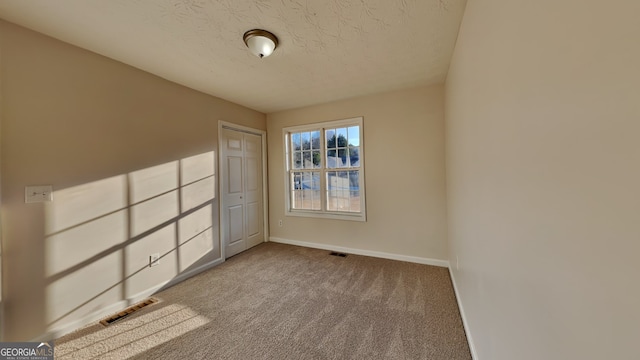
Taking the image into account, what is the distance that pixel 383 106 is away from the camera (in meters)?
3.29

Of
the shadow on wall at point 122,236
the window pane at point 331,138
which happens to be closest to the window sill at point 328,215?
the window pane at point 331,138

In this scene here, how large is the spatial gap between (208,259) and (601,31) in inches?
147

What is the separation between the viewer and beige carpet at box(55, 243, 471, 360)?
5.38 feet

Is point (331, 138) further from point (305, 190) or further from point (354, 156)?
point (305, 190)

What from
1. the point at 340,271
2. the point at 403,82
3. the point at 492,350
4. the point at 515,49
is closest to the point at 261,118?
the point at 403,82

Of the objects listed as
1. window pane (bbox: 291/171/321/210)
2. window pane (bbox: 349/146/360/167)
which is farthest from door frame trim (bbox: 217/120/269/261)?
window pane (bbox: 349/146/360/167)

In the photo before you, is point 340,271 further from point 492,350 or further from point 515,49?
point 515,49

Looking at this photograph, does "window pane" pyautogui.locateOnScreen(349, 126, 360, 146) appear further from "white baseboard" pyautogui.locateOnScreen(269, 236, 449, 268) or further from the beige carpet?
the beige carpet

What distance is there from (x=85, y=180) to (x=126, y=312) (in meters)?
1.32

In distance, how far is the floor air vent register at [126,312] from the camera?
201 centimetres

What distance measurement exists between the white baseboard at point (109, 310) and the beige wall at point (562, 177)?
3.09 m

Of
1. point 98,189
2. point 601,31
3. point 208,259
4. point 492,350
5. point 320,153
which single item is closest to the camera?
point 601,31

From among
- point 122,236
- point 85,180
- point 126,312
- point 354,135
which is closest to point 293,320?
point 126,312

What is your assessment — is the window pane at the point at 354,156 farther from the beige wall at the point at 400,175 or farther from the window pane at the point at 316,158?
the window pane at the point at 316,158
